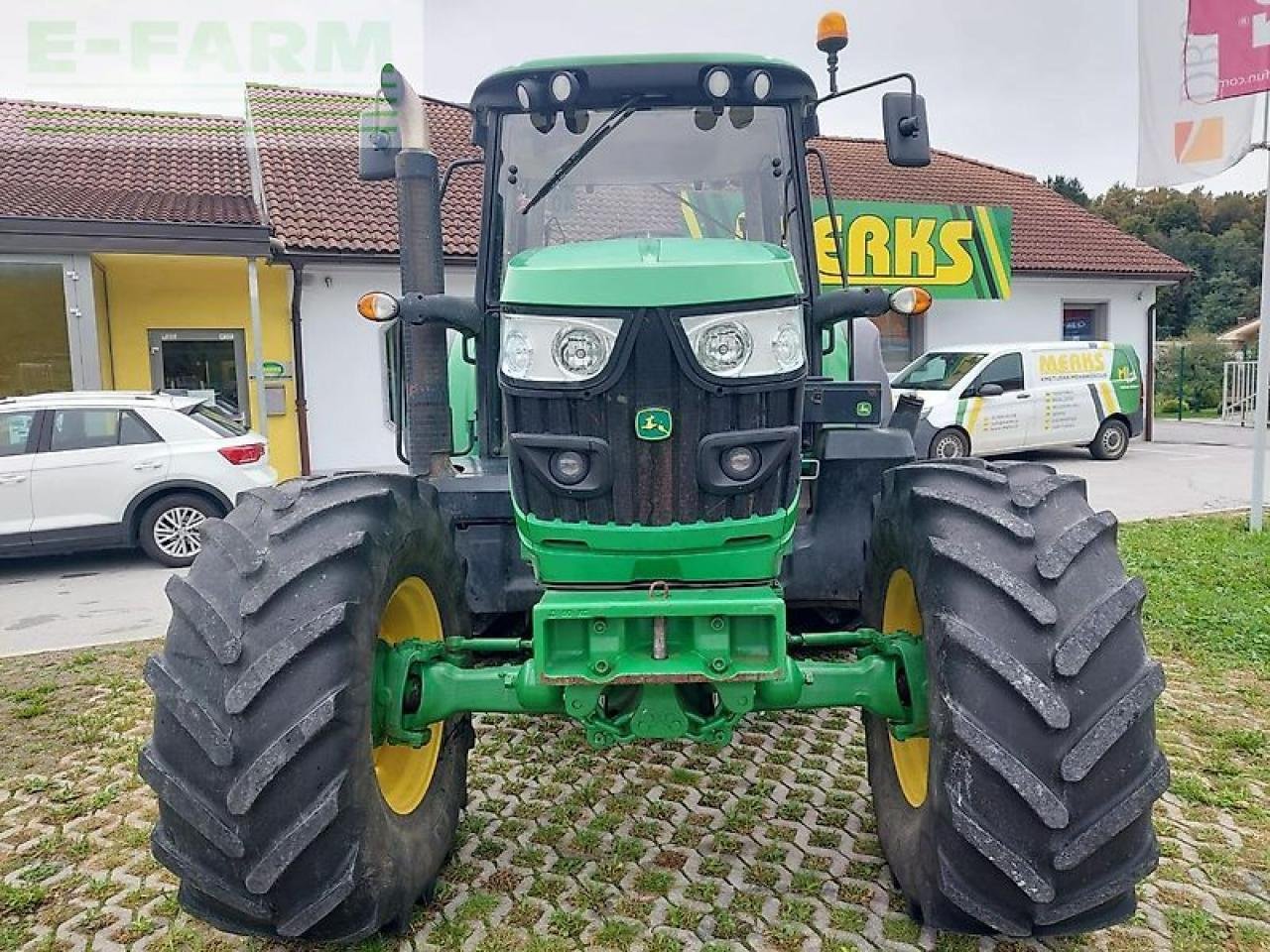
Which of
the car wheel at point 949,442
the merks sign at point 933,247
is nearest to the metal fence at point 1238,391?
the merks sign at point 933,247

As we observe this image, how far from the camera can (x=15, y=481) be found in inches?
340

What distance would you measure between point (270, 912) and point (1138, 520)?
973 centimetres

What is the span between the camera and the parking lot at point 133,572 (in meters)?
6.96

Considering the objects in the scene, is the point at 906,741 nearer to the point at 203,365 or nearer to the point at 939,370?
the point at 939,370

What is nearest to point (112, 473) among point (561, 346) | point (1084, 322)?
point (561, 346)

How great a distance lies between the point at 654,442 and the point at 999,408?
12661 millimetres

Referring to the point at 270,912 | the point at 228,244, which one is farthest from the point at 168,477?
the point at 270,912

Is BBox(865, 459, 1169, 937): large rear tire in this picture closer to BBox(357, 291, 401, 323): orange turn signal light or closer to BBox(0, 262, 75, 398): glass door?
BBox(357, 291, 401, 323): orange turn signal light

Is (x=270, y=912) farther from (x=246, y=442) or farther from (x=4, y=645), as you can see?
(x=246, y=442)

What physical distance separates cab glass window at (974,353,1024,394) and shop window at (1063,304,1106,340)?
244 inches

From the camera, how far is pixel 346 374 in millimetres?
13938

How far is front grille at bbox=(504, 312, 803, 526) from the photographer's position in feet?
8.70

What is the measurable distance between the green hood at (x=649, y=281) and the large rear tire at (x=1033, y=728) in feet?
2.70

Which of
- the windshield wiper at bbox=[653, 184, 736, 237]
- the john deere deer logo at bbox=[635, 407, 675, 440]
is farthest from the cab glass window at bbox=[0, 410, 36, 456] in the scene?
the john deere deer logo at bbox=[635, 407, 675, 440]
